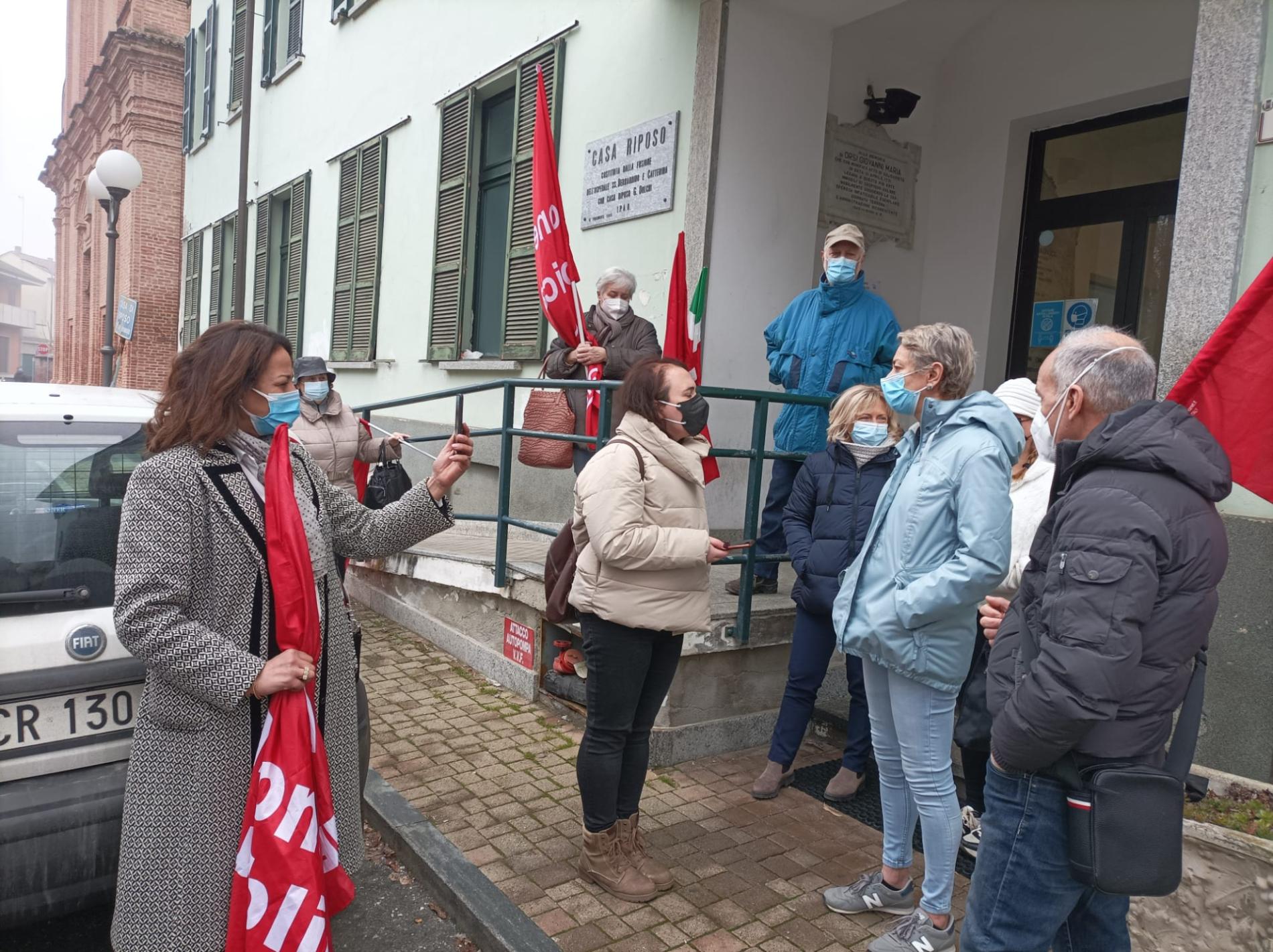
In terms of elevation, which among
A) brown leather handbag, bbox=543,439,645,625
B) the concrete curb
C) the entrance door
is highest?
the entrance door

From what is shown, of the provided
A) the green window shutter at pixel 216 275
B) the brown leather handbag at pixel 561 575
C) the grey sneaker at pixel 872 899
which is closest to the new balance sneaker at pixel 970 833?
the grey sneaker at pixel 872 899

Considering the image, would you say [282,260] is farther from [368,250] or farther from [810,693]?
[810,693]

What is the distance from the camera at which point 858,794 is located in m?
3.97

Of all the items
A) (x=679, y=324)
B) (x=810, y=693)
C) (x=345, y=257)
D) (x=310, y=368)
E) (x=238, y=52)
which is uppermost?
(x=238, y=52)

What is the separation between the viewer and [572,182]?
7379 millimetres

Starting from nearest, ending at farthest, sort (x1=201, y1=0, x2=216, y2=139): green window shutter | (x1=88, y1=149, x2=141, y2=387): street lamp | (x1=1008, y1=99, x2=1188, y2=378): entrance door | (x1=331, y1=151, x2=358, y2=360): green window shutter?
(x1=1008, y1=99, x2=1188, y2=378): entrance door < (x1=88, y1=149, x2=141, y2=387): street lamp < (x1=331, y1=151, x2=358, y2=360): green window shutter < (x1=201, y1=0, x2=216, y2=139): green window shutter

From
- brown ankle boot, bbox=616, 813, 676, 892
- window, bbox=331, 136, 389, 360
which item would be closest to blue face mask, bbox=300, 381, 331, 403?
brown ankle boot, bbox=616, 813, 676, 892

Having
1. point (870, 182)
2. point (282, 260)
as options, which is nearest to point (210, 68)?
point (282, 260)

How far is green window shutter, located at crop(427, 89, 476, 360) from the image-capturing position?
8656 mm

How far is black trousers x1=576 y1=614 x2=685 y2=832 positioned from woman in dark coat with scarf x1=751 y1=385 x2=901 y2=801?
829 millimetres

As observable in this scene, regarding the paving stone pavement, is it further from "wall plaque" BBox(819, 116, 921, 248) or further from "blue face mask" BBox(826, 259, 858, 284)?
"wall plaque" BBox(819, 116, 921, 248)

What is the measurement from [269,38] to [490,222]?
310 inches

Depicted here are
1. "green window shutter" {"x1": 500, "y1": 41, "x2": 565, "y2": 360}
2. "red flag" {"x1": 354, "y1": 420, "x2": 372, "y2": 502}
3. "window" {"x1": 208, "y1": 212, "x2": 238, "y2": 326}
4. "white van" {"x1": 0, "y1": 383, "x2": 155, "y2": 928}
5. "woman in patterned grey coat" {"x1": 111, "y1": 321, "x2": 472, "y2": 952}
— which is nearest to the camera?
"woman in patterned grey coat" {"x1": 111, "y1": 321, "x2": 472, "y2": 952}

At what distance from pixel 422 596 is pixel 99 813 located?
12.1 feet
